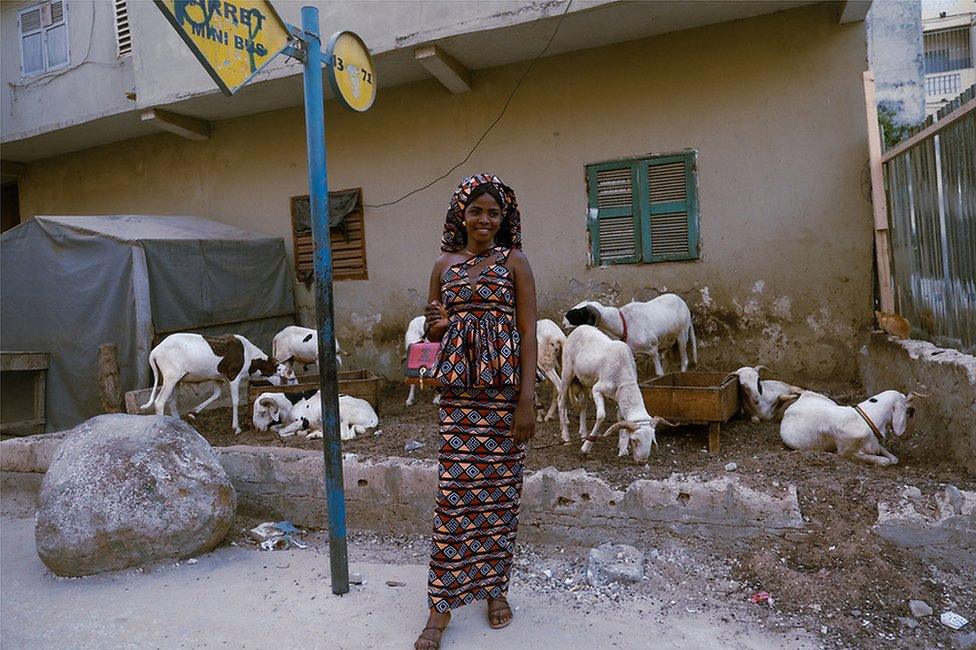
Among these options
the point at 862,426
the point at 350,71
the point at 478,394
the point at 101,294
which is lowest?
the point at 862,426

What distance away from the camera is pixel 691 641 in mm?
2906

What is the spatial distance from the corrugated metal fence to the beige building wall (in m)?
1.04

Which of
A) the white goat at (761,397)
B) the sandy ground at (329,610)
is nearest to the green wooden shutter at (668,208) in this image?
the white goat at (761,397)

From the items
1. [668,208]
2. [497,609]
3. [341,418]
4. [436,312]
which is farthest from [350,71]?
[668,208]

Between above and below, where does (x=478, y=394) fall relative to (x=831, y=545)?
above

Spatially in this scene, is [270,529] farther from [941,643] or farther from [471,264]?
[941,643]

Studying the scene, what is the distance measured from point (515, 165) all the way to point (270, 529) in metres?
5.17

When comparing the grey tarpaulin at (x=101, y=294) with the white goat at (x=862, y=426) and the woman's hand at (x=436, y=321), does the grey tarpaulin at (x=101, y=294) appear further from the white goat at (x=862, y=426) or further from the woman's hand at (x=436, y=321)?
the white goat at (x=862, y=426)

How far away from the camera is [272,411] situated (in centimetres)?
659

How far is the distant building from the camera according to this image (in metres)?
23.2

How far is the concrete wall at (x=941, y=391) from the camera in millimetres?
3738

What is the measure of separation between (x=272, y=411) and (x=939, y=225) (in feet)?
19.1

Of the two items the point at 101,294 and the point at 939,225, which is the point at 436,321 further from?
the point at 101,294

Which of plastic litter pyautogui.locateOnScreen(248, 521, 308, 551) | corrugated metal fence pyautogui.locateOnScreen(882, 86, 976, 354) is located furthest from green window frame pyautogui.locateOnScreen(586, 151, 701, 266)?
plastic litter pyautogui.locateOnScreen(248, 521, 308, 551)
